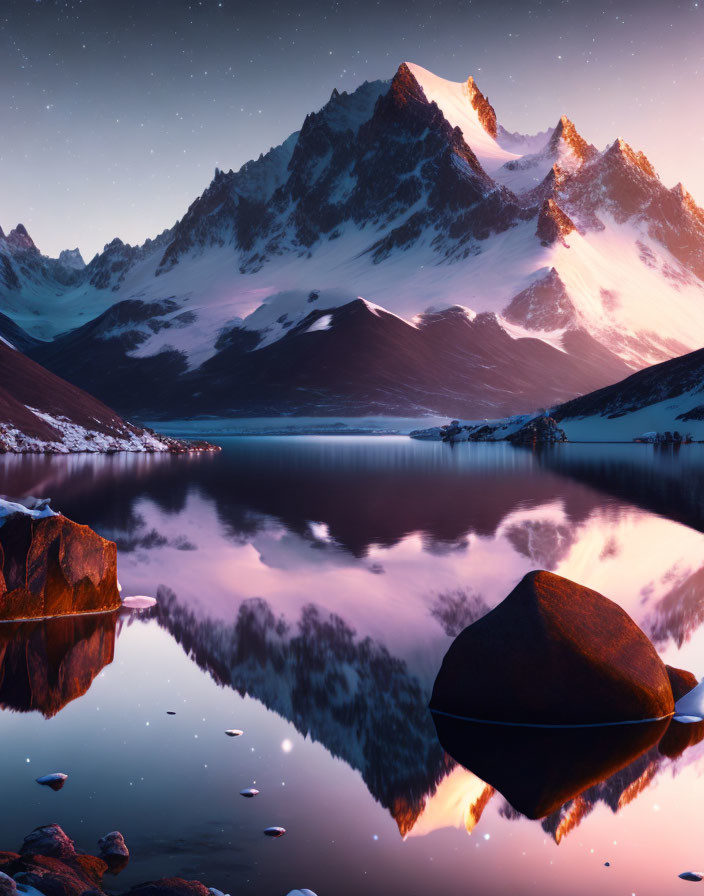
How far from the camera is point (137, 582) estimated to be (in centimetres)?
1850

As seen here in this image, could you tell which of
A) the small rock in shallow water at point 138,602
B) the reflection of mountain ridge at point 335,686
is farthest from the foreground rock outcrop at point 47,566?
the reflection of mountain ridge at point 335,686

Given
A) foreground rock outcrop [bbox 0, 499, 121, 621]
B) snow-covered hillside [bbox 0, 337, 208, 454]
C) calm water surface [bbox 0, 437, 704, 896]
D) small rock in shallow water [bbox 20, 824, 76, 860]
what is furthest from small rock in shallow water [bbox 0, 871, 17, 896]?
snow-covered hillside [bbox 0, 337, 208, 454]

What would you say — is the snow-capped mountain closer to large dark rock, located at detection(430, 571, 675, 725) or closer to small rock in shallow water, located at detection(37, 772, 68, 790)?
large dark rock, located at detection(430, 571, 675, 725)

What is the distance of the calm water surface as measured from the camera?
22.5 ft

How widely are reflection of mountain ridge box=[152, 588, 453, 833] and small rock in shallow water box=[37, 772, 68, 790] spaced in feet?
8.62

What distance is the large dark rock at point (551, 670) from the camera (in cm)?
972

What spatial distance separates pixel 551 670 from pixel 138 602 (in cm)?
911

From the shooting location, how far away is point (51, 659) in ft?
39.8

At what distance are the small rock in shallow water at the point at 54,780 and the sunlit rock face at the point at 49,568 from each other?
6538mm

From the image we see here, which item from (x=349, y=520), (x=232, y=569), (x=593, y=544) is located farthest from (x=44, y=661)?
(x=349, y=520)

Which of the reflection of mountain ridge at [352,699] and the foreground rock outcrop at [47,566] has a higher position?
the foreground rock outcrop at [47,566]

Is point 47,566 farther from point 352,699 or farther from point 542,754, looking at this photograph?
point 542,754

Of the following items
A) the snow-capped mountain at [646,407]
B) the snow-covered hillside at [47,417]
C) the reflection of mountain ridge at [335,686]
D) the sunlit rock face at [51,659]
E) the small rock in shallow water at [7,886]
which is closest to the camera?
the small rock in shallow water at [7,886]

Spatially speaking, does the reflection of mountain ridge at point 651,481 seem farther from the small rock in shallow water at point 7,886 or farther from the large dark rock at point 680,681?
the small rock in shallow water at point 7,886
